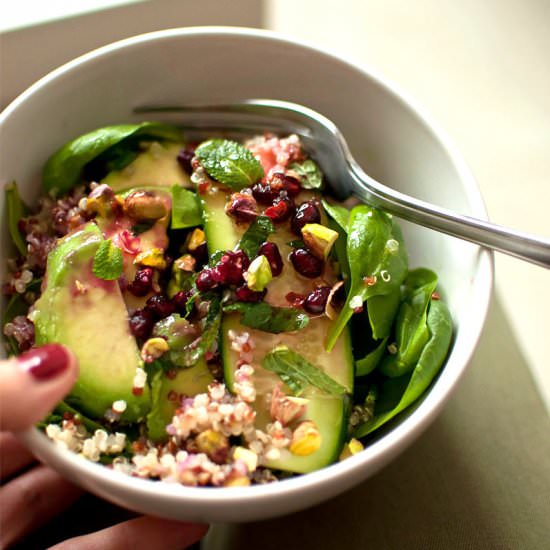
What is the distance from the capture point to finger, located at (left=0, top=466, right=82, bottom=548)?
1036 millimetres

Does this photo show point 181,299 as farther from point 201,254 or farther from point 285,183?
point 285,183

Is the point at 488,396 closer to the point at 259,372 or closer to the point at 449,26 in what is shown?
the point at 259,372

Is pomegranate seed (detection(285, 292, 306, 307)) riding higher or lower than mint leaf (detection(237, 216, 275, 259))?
lower

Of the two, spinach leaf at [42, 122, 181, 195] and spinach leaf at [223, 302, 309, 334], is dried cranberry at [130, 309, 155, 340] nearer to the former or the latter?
spinach leaf at [223, 302, 309, 334]

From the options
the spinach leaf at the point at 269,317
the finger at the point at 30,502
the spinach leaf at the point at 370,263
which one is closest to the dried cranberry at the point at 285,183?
the spinach leaf at the point at 370,263

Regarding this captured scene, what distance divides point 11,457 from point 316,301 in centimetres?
61

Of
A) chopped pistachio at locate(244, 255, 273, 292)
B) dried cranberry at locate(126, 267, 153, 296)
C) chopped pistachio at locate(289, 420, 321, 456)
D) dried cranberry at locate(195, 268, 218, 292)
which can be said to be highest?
chopped pistachio at locate(244, 255, 273, 292)

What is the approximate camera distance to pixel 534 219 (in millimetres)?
1430

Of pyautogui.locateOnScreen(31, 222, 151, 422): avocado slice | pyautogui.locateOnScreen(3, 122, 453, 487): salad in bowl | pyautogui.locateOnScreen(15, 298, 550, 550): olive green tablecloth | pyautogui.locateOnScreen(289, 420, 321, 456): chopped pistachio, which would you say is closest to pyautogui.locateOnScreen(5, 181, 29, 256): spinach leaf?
pyautogui.locateOnScreen(3, 122, 453, 487): salad in bowl

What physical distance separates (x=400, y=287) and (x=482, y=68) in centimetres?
87

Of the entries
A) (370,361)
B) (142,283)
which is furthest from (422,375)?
(142,283)

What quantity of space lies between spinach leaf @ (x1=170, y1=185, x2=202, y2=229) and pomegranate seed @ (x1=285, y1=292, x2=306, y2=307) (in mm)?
200

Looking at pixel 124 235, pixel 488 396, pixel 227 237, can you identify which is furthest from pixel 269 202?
pixel 488 396

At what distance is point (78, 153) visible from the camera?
113 centimetres
